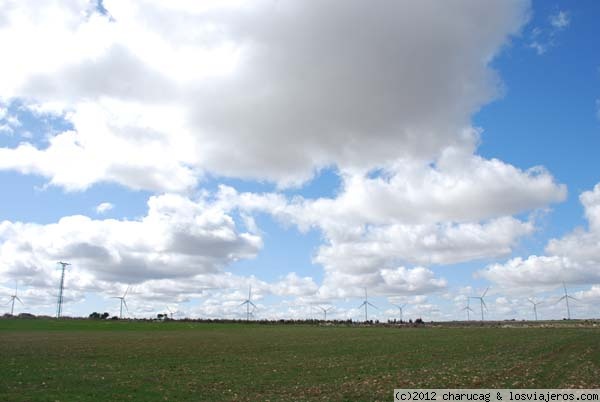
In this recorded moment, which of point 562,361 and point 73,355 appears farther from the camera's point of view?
point 73,355

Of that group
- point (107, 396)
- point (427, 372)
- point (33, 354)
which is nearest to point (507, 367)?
point (427, 372)

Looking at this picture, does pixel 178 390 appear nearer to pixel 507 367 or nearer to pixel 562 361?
pixel 507 367

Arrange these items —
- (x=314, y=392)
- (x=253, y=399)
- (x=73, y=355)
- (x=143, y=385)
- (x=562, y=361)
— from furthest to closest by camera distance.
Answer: (x=73, y=355), (x=562, y=361), (x=143, y=385), (x=314, y=392), (x=253, y=399)

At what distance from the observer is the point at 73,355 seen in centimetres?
4881

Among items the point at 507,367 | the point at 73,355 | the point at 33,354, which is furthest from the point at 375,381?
the point at 33,354

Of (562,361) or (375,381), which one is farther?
(562,361)

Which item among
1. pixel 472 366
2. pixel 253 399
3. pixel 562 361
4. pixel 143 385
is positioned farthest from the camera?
pixel 562 361

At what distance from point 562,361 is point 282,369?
21.1 m

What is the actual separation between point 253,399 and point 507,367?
1897cm

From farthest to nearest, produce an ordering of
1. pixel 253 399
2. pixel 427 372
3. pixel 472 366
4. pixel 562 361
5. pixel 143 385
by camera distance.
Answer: pixel 562 361 < pixel 472 366 < pixel 427 372 < pixel 143 385 < pixel 253 399

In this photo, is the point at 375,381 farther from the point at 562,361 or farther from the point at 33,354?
the point at 33,354

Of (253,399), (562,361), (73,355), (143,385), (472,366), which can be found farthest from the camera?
(73,355)

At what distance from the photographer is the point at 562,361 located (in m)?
38.8

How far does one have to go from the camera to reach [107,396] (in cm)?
2567
